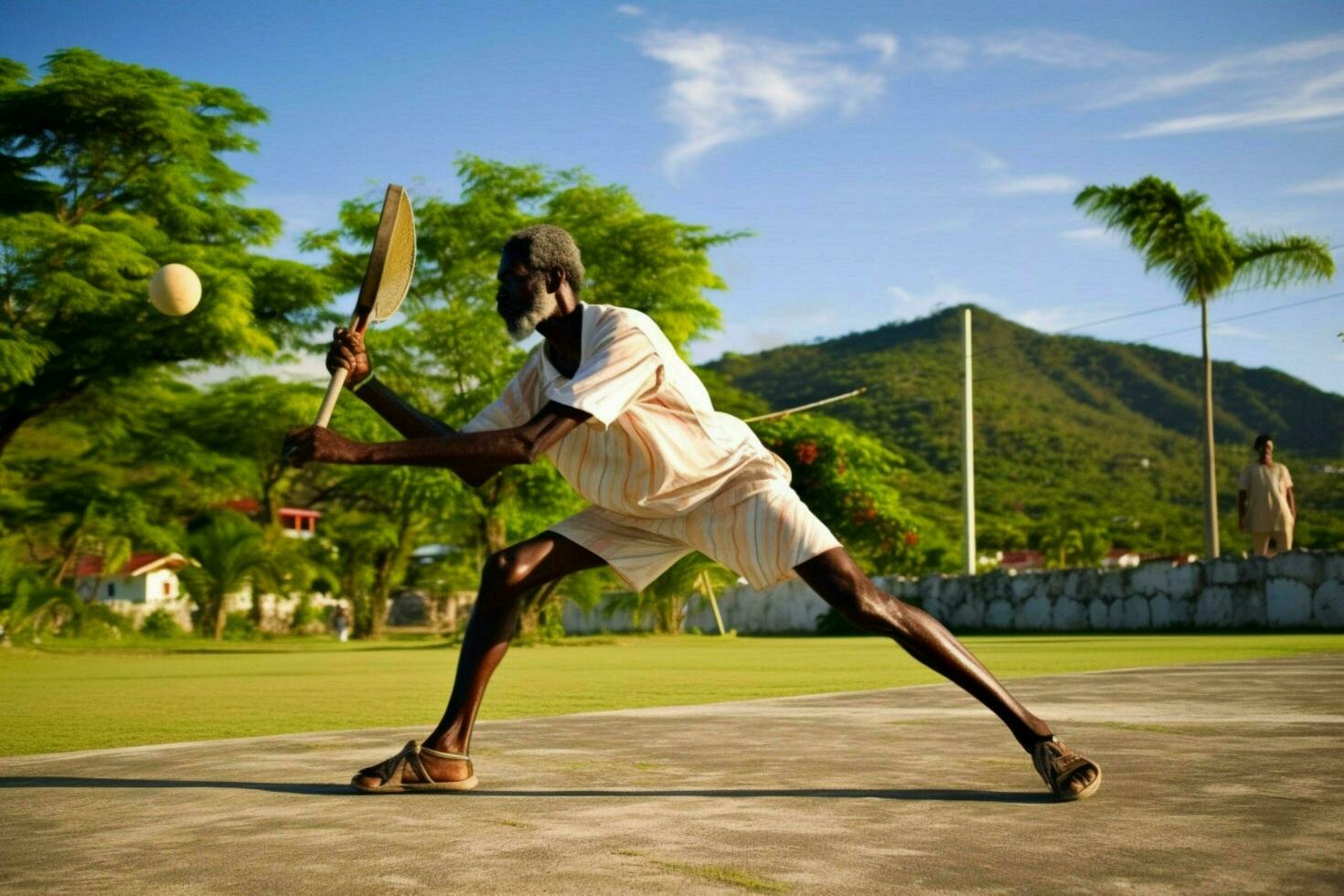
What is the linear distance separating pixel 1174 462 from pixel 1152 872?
84118 millimetres

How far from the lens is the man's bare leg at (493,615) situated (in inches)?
160

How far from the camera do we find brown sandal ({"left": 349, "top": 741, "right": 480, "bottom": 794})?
3867mm

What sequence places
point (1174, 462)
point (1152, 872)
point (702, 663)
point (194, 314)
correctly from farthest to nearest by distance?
1. point (1174, 462)
2. point (194, 314)
3. point (702, 663)
4. point (1152, 872)

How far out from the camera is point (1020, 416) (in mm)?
85500

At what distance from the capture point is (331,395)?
380cm

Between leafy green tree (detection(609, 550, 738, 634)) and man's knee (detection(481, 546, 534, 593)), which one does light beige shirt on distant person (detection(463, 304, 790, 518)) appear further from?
leafy green tree (detection(609, 550, 738, 634))

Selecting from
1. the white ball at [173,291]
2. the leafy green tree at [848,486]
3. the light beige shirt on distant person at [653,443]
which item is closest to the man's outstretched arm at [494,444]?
the light beige shirt on distant person at [653,443]

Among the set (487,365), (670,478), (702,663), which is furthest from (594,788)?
(487,365)

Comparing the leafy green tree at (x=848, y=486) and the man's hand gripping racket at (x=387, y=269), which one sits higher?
the leafy green tree at (x=848, y=486)

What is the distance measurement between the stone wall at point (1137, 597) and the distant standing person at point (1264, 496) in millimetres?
4355

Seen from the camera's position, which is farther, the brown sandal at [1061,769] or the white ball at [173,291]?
the white ball at [173,291]

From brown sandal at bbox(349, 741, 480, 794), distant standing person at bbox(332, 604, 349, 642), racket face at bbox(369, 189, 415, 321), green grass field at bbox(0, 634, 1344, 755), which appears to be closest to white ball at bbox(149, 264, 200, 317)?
green grass field at bbox(0, 634, 1344, 755)

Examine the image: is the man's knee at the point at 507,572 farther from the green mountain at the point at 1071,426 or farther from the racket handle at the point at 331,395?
the green mountain at the point at 1071,426

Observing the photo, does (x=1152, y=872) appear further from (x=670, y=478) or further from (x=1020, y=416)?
(x=1020, y=416)
